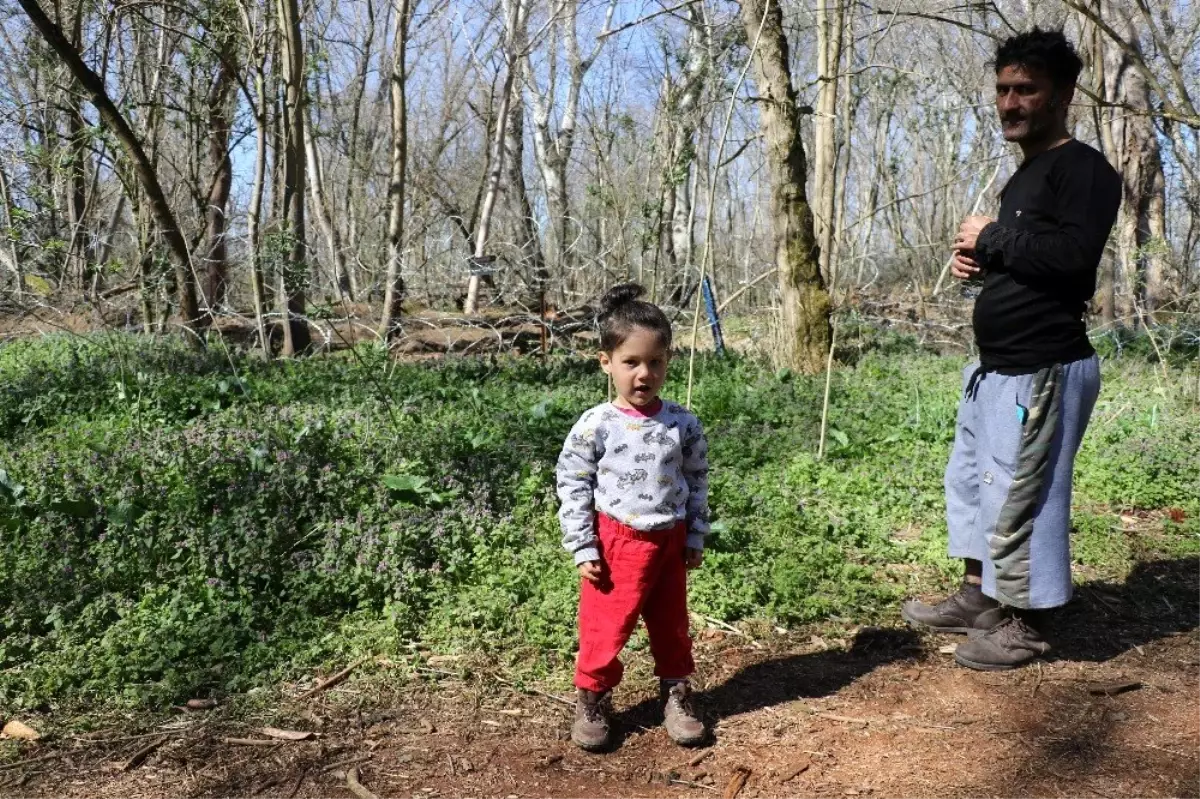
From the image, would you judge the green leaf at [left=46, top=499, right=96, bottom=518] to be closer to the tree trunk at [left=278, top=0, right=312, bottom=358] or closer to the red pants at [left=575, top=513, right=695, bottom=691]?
the red pants at [left=575, top=513, right=695, bottom=691]

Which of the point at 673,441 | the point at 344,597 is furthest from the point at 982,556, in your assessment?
the point at 344,597

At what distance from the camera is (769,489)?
5160mm

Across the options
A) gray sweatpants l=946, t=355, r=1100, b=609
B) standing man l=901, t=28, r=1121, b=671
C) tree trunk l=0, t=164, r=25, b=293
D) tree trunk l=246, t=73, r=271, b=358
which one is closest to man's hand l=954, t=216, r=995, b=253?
standing man l=901, t=28, r=1121, b=671

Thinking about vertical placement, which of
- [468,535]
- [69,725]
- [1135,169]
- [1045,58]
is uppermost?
[1135,169]

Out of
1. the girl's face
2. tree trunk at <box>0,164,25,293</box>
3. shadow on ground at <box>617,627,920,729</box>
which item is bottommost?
shadow on ground at <box>617,627,920,729</box>

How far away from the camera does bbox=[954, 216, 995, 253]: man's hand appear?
3.21m

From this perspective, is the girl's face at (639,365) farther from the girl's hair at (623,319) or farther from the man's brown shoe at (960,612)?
the man's brown shoe at (960,612)

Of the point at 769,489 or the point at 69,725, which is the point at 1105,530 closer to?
the point at 769,489

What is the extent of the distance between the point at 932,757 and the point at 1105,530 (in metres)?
2.59

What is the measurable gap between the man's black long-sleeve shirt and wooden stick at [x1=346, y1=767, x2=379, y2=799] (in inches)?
95.3

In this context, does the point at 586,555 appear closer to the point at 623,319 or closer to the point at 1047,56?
the point at 623,319

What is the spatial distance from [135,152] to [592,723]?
6.75m

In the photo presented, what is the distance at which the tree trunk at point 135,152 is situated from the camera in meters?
6.72

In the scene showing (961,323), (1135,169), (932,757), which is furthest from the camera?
(1135,169)
